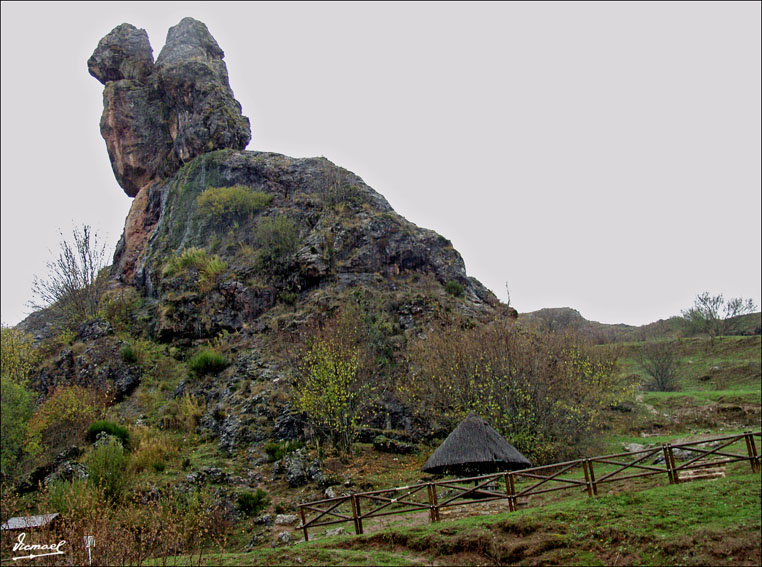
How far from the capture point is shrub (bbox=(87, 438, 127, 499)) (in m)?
15.0

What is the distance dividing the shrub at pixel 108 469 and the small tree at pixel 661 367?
103 ft

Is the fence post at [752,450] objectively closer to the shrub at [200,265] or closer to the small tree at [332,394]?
the small tree at [332,394]

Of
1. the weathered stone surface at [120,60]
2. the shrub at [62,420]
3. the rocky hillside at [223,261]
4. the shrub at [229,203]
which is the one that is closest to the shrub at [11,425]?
the shrub at [62,420]

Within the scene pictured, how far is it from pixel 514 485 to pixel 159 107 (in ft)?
131

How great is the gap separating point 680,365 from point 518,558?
3391 cm

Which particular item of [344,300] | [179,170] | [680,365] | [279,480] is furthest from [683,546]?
→ [179,170]

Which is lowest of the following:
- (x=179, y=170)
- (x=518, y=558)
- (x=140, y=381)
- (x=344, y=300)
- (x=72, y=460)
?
(x=518, y=558)

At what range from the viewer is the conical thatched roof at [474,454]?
13398 mm

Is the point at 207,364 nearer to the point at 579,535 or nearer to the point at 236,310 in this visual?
the point at 236,310

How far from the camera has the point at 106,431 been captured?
19469mm

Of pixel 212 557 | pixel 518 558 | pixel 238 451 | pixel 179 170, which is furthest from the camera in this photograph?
pixel 179 170

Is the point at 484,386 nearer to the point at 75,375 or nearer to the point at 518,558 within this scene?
the point at 518,558

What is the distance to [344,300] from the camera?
27.3 metres

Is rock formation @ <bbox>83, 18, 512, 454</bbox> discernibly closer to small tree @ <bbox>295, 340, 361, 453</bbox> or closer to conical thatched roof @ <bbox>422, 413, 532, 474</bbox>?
small tree @ <bbox>295, 340, 361, 453</bbox>
